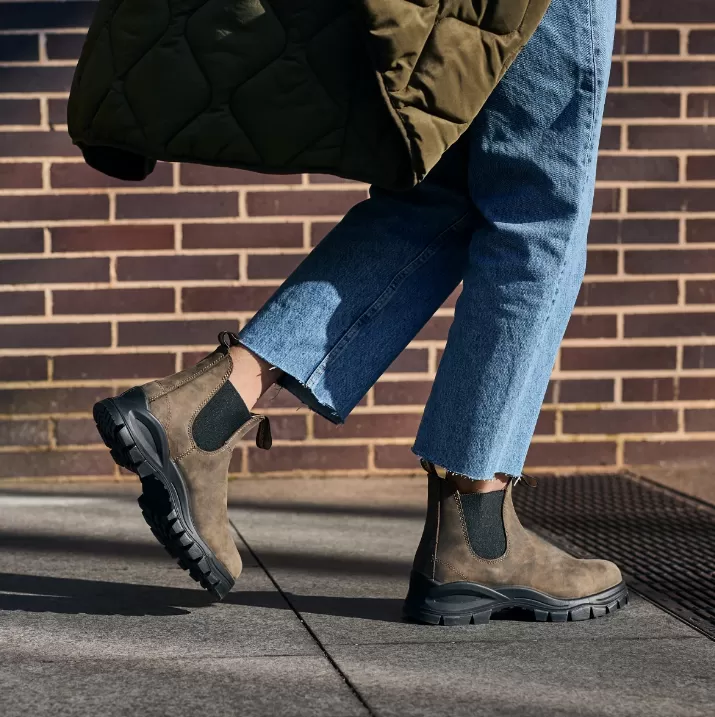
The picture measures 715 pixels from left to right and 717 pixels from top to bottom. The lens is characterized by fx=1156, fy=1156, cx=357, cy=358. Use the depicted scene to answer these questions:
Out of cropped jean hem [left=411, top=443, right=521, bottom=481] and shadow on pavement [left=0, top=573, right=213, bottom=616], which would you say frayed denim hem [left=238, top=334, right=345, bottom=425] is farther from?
shadow on pavement [left=0, top=573, right=213, bottom=616]

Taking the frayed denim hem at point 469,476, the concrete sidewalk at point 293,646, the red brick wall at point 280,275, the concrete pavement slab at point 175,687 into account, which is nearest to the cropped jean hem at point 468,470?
the frayed denim hem at point 469,476

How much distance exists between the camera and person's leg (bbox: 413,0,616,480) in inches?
71.6

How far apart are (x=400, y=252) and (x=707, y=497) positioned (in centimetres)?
153

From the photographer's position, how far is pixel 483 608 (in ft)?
6.42

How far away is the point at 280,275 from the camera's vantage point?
10.6ft

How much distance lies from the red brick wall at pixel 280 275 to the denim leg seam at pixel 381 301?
1.33 metres

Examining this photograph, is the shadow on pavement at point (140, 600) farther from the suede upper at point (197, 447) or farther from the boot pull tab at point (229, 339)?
the boot pull tab at point (229, 339)

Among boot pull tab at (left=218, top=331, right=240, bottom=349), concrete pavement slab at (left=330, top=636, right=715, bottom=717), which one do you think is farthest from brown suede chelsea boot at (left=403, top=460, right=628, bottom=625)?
boot pull tab at (left=218, top=331, right=240, bottom=349)

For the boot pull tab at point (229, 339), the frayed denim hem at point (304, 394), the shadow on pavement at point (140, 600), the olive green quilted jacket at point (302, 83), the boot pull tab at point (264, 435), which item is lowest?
the shadow on pavement at point (140, 600)

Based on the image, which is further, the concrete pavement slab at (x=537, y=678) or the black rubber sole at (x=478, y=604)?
the black rubber sole at (x=478, y=604)

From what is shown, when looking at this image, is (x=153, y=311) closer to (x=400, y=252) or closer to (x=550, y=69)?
(x=400, y=252)

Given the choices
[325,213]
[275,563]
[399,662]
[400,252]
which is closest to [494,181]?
[400,252]

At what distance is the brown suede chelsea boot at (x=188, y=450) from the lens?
1803mm

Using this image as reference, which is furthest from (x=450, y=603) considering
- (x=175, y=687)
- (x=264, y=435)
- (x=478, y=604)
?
(x=175, y=687)
